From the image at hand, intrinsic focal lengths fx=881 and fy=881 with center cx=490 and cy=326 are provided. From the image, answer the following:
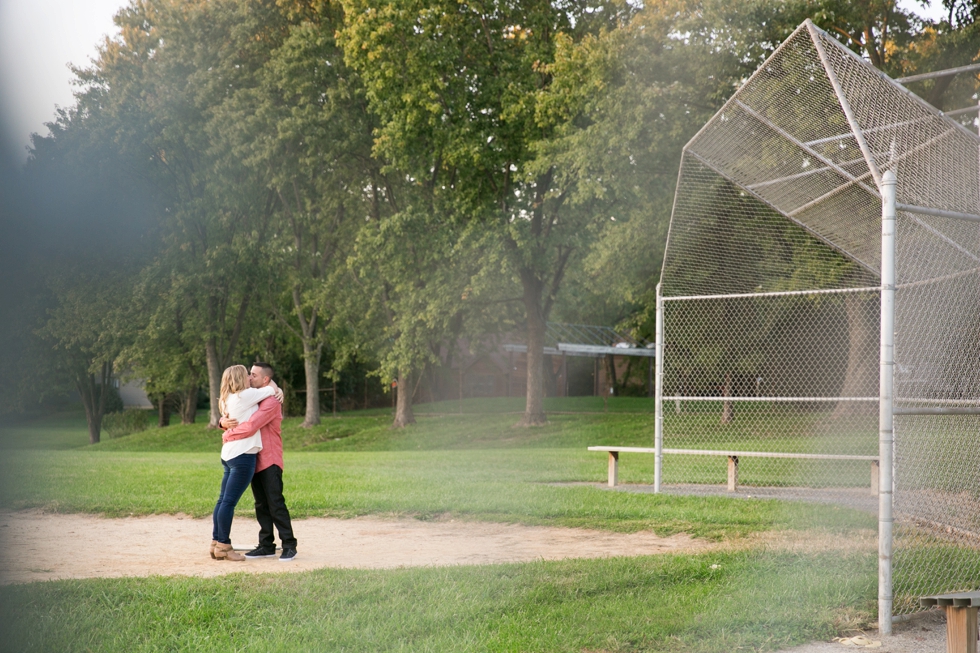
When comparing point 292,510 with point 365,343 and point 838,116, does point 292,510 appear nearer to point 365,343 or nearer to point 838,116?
point 838,116

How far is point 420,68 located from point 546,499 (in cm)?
1655

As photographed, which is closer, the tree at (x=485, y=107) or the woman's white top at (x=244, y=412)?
the woman's white top at (x=244, y=412)

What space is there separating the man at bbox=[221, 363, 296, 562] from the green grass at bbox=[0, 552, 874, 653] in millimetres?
972

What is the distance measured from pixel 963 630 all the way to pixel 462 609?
2.84m

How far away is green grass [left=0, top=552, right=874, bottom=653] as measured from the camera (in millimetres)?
5043

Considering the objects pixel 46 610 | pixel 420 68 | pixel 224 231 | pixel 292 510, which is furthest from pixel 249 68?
pixel 46 610

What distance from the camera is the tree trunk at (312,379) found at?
3088cm

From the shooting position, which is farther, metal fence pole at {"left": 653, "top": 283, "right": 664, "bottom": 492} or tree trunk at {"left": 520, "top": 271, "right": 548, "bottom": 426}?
tree trunk at {"left": 520, "top": 271, "right": 548, "bottom": 426}

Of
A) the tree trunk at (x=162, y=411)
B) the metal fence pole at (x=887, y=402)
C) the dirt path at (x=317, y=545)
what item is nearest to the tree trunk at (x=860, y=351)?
the dirt path at (x=317, y=545)

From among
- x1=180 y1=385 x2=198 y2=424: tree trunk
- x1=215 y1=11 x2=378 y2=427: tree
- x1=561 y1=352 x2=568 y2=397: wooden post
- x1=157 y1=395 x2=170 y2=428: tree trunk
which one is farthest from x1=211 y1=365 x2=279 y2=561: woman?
x1=561 y1=352 x2=568 y2=397: wooden post

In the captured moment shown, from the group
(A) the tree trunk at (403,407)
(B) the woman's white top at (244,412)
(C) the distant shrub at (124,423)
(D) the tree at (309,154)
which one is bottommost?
(C) the distant shrub at (124,423)

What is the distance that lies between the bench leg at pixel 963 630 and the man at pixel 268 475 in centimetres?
488

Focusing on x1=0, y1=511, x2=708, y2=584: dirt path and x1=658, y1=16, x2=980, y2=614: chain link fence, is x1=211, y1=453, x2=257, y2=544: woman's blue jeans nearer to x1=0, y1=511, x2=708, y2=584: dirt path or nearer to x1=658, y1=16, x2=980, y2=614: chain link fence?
x1=0, y1=511, x2=708, y2=584: dirt path

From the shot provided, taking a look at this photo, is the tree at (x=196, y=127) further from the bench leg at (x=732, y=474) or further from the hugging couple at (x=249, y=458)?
the hugging couple at (x=249, y=458)
